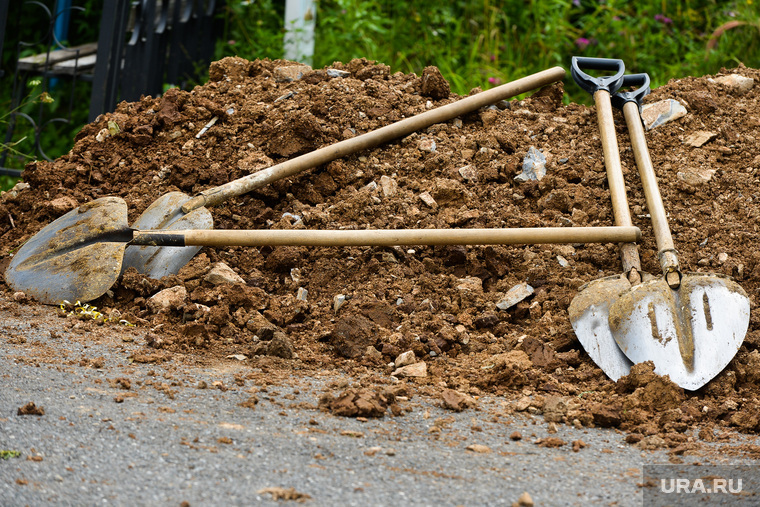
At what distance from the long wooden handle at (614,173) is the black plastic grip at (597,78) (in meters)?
0.06

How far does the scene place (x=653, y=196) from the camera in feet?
9.96

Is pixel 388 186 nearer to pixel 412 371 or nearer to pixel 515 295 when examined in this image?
pixel 515 295

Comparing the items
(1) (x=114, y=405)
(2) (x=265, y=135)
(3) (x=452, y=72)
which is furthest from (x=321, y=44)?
(1) (x=114, y=405)

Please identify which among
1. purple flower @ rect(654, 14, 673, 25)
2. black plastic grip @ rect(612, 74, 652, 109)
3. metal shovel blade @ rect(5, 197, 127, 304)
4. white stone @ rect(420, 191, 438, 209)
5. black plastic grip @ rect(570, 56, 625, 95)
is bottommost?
purple flower @ rect(654, 14, 673, 25)

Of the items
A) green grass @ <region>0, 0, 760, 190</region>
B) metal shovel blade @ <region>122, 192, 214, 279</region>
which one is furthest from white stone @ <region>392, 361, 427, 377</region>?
green grass @ <region>0, 0, 760, 190</region>

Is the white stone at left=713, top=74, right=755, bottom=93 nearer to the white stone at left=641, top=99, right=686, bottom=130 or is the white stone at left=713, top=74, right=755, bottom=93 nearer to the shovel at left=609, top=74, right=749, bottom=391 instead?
the white stone at left=641, top=99, right=686, bottom=130

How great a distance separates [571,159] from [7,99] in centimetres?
525

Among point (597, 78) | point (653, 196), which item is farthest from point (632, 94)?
point (653, 196)

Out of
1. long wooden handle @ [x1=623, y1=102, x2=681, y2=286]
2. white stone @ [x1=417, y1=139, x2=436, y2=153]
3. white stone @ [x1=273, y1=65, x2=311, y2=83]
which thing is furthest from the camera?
white stone @ [x1=273, y1=65, x2=311, y2=83]

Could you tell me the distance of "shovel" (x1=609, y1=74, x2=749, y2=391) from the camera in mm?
2438

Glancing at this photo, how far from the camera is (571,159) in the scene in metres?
3.44

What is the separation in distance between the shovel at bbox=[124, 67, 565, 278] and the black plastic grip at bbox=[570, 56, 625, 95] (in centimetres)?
29

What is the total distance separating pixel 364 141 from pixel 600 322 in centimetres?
146

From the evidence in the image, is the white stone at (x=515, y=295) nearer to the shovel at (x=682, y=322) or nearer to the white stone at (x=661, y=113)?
the shovel at (x=682, y=322)
